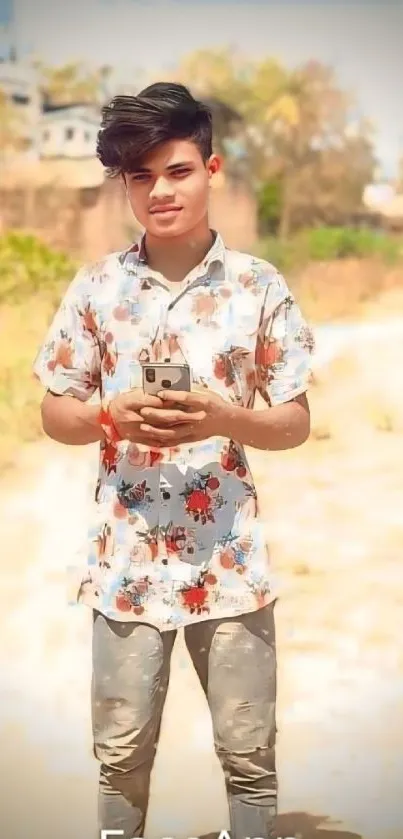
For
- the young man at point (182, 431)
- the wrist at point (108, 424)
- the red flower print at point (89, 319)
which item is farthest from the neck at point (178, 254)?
the wrist at point (108, 424)

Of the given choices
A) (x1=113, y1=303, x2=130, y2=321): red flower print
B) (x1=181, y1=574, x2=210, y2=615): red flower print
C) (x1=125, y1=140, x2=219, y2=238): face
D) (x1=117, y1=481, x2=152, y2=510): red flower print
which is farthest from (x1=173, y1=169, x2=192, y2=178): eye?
(x1=181, y1=574, x2=210, y2=615): red flower print

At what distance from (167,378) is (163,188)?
290 millimetres

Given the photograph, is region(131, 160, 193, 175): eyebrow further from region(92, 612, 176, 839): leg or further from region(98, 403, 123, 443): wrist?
region(92, 612, 176, 839): leg

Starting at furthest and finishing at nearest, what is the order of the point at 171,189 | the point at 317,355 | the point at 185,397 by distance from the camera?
1. the point at 317,355
2. the point at 171,189
3. the point at 185,397

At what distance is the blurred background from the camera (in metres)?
1.56

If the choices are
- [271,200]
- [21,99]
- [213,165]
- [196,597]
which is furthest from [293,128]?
[196,597]

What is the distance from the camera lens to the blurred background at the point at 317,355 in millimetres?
1562

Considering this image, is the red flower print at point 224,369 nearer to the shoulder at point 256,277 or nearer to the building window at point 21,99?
the shoulder at point 256,277

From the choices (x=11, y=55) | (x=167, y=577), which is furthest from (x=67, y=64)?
(x=167, y=577)

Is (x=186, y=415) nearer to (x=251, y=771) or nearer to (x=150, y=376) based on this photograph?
(x=150, y=376)

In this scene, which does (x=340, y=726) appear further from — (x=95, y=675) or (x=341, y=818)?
(x=95, y=675)

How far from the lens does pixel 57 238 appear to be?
1630mm

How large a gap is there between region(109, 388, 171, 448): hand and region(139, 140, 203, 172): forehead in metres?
0.33

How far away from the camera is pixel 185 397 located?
1.28m
